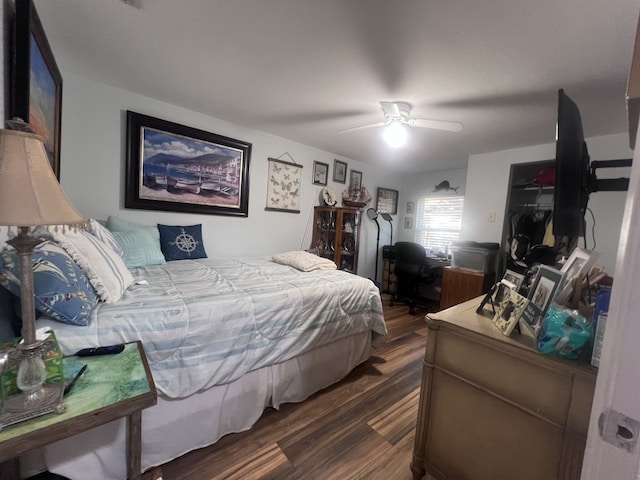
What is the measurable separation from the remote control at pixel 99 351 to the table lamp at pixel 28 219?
0.69 feet

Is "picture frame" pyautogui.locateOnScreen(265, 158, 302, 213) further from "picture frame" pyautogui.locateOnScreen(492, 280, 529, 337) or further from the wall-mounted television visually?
the wall-mounted television

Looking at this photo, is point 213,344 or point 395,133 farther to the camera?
point 395,133

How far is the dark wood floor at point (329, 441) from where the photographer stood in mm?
1246

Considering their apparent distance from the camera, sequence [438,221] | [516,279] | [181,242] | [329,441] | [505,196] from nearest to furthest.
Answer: [516,279], [329,441], [181,242], [505,196], [438,221]

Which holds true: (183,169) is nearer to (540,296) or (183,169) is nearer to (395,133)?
(395,133)

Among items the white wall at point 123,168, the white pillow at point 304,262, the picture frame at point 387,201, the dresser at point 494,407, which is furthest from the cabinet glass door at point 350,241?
the dresser at point 494,407

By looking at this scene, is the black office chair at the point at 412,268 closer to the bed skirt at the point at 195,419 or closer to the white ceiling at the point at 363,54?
the white ceiling at the point at 363,54

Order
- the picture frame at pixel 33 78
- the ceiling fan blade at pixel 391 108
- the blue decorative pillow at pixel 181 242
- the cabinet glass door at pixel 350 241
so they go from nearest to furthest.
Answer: the picture frame at pixel 33 78
the ceiling fan blade at pixel 391 108
the blue decorative pillow at pixel 181 242
the cabinet glass door at pixel 350 241

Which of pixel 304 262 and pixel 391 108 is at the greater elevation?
pixel 391 108

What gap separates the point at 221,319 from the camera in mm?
1326

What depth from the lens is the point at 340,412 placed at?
1650 mm

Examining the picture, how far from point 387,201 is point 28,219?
442cm

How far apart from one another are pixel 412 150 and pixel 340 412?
2.91 metres

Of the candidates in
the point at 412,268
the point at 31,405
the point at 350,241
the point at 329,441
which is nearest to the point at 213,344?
the point at 31,405
